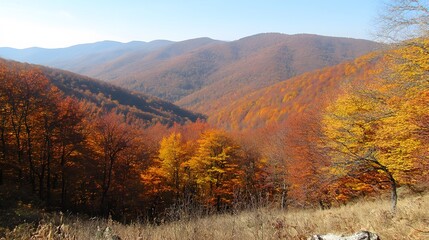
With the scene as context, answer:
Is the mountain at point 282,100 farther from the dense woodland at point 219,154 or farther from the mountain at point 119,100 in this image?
the dense woodland at point 219,154

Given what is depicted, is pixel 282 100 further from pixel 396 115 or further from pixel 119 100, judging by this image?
pixel 396 115

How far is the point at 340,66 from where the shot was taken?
128 m

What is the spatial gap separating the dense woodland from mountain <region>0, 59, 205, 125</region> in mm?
79133

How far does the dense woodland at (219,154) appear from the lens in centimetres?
884

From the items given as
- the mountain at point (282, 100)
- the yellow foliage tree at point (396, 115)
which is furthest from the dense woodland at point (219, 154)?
the mountain at point (282, 100)

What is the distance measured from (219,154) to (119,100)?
117 m

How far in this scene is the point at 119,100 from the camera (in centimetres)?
13638

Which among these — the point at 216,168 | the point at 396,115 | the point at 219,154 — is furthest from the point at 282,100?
the point at 396,115

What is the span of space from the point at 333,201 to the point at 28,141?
2236 cm

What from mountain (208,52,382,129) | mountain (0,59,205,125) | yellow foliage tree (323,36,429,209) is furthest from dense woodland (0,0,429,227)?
mountain (208,52,382,129)

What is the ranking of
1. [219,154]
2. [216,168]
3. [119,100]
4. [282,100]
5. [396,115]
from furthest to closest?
1. [119,100]
2. [282,100]
3. [219,154]
4. [216,168]
5. [396,115]

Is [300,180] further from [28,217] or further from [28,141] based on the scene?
[28,141]

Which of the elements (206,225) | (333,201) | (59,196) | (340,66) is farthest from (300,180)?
(340,66)

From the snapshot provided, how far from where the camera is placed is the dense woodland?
29.0 ft
